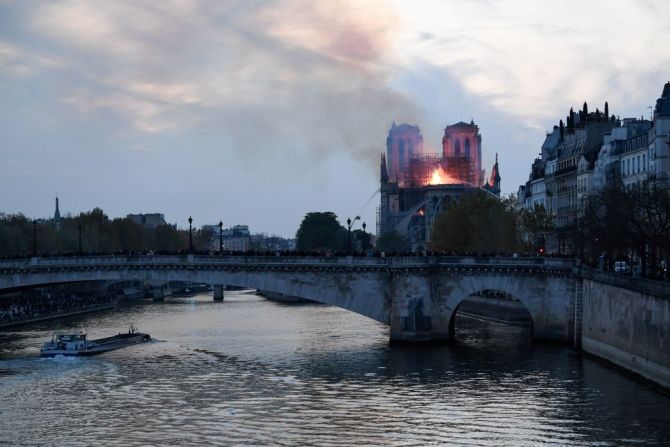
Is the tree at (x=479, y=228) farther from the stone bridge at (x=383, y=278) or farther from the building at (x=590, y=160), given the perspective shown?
the stone bridge at (x=383, y=278)

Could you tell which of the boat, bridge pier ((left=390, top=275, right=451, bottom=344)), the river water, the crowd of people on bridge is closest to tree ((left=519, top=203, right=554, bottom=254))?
the river water

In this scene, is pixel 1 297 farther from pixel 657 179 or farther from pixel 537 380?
pixel 537 380

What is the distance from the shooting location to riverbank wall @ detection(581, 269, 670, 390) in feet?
179

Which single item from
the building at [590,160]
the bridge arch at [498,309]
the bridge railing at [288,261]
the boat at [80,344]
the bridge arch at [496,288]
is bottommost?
the boat at [80,344]

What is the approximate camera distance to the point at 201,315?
11606cm

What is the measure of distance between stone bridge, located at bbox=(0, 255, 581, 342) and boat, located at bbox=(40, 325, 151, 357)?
410 cm

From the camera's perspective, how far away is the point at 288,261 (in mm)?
79750

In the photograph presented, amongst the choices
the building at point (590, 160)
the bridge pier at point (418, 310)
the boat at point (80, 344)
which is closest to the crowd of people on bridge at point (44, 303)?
the boat at point (80, 344)

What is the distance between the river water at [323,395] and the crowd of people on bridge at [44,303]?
68.0 ft

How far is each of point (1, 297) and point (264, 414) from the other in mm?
74590

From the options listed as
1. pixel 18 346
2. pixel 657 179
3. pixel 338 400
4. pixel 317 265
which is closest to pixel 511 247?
pixel 657 179

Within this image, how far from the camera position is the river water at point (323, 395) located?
157 feet

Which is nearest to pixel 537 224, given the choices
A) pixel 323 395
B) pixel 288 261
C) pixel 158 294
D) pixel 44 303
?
pixel 288 261

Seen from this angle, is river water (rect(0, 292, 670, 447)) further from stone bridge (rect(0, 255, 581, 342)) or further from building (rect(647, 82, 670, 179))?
building (rect(647, 82, 670, 179))
